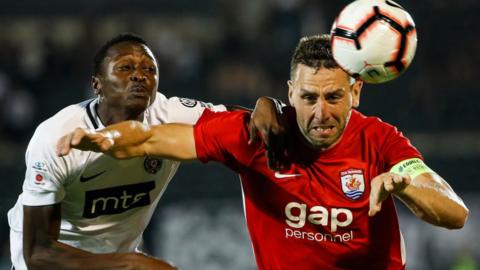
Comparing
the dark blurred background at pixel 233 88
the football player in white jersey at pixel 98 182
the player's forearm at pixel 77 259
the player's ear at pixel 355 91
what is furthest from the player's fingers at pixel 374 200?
the dark blurred background at pixel 233 88

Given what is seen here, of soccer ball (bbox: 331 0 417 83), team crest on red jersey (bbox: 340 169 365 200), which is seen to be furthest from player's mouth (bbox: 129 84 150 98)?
team crest on red jersey (bbox: 340 169 365 200)

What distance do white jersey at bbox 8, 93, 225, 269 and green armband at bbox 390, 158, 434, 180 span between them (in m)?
1.63

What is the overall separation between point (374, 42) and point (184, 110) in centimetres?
150

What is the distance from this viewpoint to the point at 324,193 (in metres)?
5.09

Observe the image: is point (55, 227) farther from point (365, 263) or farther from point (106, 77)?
point (365, 263)

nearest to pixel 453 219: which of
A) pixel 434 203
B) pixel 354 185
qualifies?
pixel 434 203

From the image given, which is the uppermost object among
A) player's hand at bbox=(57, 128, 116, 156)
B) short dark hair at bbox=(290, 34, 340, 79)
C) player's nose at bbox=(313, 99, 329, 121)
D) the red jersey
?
short dark hair at bbox=(290, 34, 340, 79)

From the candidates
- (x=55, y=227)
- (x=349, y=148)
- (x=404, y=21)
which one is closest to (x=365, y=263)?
(x=349, y=148)

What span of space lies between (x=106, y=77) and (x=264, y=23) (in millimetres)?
9112

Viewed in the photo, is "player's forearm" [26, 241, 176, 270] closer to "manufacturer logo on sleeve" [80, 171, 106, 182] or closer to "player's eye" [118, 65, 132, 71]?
"manufacturer logo on sleeve" [80, 171, 106, 182]

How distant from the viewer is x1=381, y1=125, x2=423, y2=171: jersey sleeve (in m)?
4.88

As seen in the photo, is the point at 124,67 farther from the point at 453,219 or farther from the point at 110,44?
the point at 453,219

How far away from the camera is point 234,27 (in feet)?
49.9

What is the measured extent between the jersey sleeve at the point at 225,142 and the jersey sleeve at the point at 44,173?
932 millimetres
